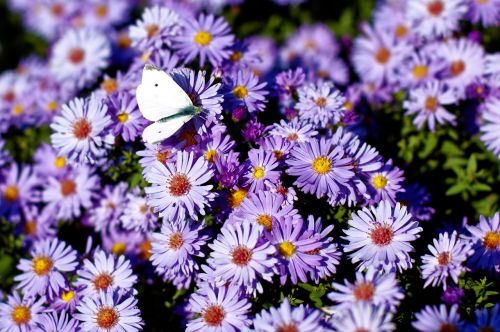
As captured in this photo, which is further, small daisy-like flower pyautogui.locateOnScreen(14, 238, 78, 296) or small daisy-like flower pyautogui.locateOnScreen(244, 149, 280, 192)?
small daisy-like flower pyautogui.locateOnScreen(14, 238, 78, 296)

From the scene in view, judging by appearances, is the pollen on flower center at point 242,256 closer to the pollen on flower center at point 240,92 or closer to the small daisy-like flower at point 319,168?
the small daisy-like flower at point 319,168

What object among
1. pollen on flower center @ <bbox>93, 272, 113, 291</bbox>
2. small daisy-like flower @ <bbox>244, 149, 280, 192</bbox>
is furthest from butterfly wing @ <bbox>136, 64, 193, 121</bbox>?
pollen on flower center @ <bbox>93, 272, 113, 291</bbox>

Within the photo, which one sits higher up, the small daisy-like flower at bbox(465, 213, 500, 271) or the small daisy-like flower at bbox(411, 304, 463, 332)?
the small daisy-like flower at bbox(465, 213, 500, 271)

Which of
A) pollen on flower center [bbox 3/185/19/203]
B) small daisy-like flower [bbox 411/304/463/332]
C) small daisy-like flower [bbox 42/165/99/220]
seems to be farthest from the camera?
pollen on flower center [bbox 3/185/19/203]

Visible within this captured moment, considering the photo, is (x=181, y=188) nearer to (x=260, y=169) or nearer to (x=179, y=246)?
(x=179, y=246)

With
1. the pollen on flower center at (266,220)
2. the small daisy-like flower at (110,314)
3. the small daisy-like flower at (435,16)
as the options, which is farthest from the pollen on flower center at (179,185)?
the small daisy-like flower at (435,16)

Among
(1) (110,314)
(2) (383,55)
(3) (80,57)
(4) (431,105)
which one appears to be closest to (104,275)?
(1) (110,314)

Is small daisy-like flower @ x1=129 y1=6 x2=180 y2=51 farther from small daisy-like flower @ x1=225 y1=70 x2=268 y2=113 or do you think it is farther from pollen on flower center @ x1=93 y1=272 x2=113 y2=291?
pollen on flower center @ x1=93 y1=272 x2=113 y2=291
